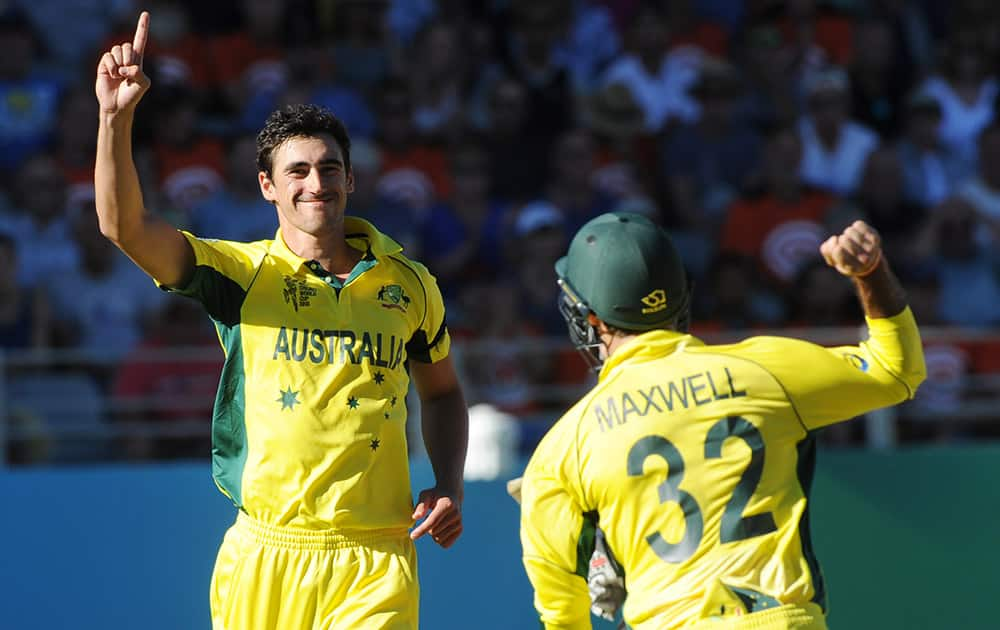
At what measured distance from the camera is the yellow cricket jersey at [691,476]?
364 cm

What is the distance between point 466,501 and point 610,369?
3441mm

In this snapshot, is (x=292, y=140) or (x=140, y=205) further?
(x=292, y=140)

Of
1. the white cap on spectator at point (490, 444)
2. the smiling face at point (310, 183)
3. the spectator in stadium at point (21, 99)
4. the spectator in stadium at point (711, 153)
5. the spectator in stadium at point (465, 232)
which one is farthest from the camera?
the spectator in stadium at point (711, 153)

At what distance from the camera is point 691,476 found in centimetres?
366

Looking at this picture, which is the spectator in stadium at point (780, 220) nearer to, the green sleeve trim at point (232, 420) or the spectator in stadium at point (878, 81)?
the spectator in stadium at point (878, 81)

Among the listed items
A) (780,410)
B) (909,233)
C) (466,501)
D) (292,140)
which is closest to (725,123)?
(909,233)

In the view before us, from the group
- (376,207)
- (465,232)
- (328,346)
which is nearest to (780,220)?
(465,232)

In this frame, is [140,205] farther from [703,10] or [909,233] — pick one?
[703,10]

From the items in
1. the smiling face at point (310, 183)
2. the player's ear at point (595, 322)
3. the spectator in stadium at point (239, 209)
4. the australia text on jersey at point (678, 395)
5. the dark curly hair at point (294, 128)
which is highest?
the spectator in stadium at point (239, 209)

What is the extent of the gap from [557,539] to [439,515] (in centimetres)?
107

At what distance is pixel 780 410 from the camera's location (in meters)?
3.70

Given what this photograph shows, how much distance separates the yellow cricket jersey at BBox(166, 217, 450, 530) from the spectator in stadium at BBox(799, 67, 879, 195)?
693 cm

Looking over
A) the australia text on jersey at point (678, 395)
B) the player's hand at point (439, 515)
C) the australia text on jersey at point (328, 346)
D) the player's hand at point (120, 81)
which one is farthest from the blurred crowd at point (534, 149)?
the australia text on jersey at point (678, 395)

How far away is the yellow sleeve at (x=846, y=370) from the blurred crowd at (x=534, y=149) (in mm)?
4779
